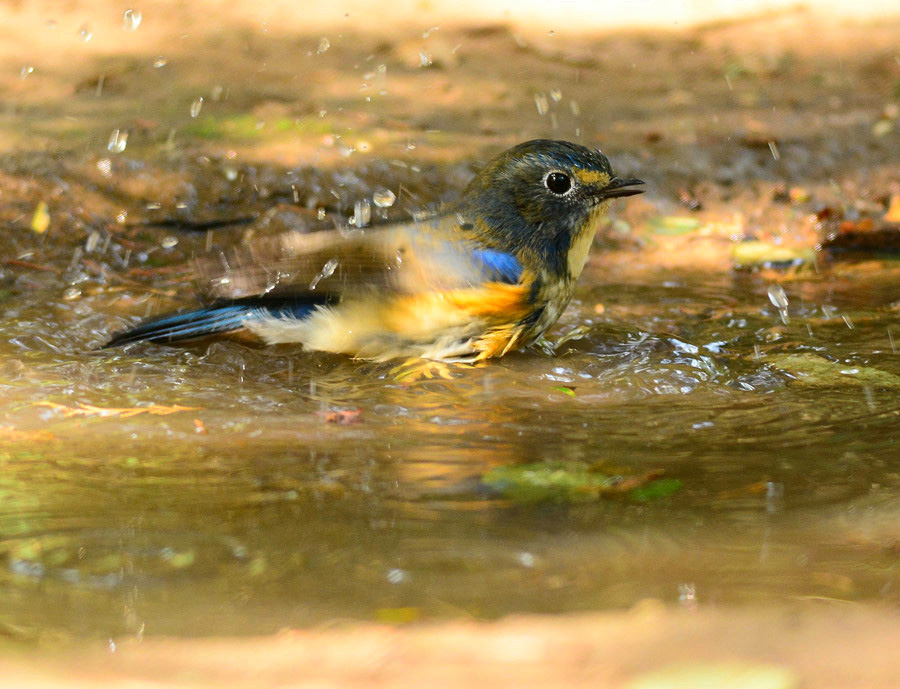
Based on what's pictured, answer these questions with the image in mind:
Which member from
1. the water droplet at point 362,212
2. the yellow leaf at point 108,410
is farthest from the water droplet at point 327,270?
the water droplet at point 362,212

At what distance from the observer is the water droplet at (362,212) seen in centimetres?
629

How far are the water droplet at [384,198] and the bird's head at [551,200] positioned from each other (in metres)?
1.84

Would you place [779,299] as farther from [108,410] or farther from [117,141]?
[117,141]

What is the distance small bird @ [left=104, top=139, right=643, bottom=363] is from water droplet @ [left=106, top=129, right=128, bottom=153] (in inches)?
88.1

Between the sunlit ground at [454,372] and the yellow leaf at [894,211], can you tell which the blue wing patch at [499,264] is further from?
the yellow leaf at [894,211]

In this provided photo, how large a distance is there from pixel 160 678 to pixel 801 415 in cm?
258

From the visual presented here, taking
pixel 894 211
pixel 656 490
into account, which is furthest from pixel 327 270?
pixel 894 211

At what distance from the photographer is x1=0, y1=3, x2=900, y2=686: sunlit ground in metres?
2.42

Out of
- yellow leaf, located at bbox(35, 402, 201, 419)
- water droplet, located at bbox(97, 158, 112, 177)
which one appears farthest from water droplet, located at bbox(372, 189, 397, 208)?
yellow leaf, located at bbox(35, 402, 201, 419)

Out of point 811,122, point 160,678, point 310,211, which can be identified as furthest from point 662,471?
point 811,122

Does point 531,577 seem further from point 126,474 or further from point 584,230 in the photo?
point 584,230

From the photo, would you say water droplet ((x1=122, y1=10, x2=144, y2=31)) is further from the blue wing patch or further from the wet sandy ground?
the wet sandy ground

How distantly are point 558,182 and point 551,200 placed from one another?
83mm

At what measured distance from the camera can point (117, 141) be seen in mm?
6590
